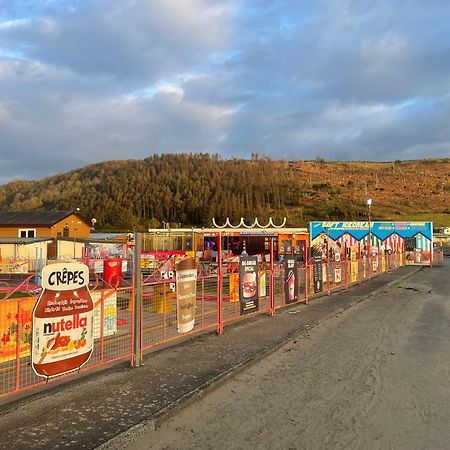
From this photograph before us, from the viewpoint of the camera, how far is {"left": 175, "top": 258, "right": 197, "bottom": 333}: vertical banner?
27.8 ft

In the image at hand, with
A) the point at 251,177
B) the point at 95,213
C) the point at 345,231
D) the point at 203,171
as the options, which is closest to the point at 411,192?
the point at 251,177

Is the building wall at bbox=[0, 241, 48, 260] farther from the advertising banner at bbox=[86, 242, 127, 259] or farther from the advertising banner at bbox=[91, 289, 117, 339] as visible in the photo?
the advertising banner at bbox=[91, 289, 117, 339]

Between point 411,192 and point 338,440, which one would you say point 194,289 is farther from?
point 411,192

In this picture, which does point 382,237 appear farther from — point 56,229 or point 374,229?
point 56,229

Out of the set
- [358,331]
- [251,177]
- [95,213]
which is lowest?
[358,331]

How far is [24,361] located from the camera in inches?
274

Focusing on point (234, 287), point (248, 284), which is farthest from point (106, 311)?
point (234, 287)

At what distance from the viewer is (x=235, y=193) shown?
154 meters

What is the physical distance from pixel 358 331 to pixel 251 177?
159308 mm

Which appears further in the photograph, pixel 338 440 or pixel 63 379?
pixel 63 379

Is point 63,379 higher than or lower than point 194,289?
lower

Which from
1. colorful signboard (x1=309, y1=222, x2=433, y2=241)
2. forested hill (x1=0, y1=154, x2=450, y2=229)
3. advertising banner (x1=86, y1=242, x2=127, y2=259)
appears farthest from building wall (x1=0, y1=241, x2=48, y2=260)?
forested hill (x1=0, y1=154, x2=450, y2=229)

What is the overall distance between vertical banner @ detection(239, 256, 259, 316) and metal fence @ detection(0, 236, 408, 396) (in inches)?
11.1

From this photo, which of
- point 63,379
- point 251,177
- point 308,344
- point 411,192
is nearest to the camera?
point 63,379
